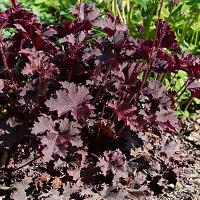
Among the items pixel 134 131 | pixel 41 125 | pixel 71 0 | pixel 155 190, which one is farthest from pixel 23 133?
pixel 71 0

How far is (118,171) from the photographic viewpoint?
9.24 ft

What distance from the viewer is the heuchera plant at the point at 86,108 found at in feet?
8.93

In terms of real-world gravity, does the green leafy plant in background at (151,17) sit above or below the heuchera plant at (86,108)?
above

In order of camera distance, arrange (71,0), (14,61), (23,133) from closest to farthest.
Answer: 1. (23,133)
2. (14,61)
3. (71,0)

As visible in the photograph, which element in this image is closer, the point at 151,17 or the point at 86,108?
the point at 86,108

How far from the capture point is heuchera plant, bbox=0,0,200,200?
8.93 ft

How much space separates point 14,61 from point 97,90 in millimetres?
515

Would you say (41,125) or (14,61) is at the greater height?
(14,61)

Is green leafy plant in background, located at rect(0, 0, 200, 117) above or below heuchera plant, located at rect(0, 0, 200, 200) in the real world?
above

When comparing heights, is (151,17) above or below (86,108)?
above

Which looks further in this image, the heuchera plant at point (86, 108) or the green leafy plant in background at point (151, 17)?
the green leafy plant in background at point (151, 17)

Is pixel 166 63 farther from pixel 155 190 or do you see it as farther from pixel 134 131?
pixel 155 190

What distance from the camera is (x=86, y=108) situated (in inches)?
103

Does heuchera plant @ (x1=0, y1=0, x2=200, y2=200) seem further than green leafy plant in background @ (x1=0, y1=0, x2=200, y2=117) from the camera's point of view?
No
